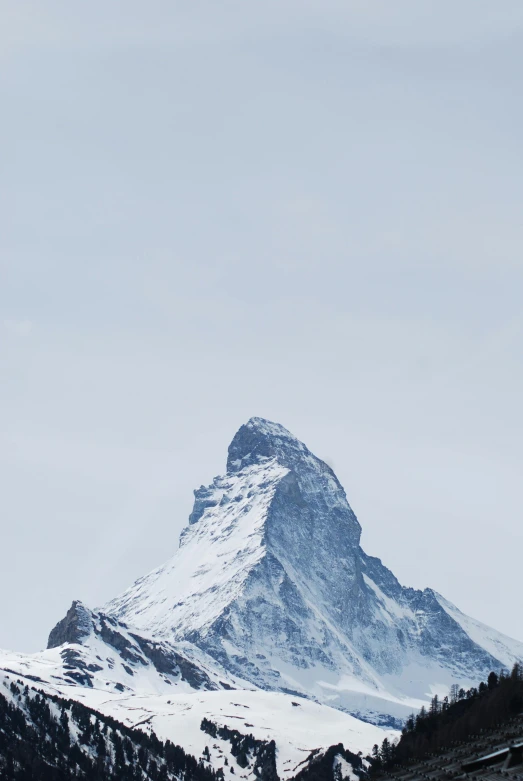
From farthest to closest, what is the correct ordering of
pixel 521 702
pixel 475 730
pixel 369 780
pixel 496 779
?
pixel 521 702
pixel 475 730
pixel 369 780
pixel 496 779

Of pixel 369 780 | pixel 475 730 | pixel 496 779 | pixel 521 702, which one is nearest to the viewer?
pixel 496 779

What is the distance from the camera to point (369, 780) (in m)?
126

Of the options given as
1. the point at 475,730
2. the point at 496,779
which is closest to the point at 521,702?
the point at 475,730

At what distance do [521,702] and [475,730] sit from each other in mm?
21458

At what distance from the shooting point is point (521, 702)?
195250 mm

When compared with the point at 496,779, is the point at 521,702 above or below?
above

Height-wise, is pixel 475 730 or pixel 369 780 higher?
pixel 475 730

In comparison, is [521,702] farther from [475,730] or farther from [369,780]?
[369,780]

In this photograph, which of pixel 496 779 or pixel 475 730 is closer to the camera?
pixel 496 779

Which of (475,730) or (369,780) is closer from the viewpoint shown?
(369,780)

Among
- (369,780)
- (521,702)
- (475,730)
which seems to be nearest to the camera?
(369,780)

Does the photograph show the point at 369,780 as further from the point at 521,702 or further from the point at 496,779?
the point at 521,702

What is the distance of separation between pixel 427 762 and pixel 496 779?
35.9m

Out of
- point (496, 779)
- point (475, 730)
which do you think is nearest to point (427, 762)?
point (496, 779)
